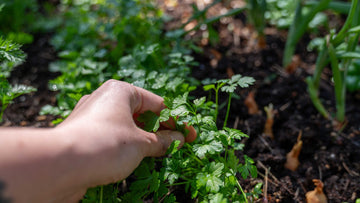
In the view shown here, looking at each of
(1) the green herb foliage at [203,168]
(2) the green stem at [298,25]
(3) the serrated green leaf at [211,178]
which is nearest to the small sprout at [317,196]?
(1) the green herb foliage at [203,168]

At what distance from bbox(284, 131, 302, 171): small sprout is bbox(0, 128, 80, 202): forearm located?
119cm

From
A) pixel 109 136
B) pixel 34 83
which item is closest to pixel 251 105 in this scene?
pixel 109 136

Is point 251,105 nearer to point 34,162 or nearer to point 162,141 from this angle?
point 162,141

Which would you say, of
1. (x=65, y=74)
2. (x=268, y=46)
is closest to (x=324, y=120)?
(x=268, y=46)

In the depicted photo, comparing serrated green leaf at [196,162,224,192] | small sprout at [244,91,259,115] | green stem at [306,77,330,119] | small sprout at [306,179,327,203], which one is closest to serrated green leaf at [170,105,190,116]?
serrated green leaf at [196,162,224,192]

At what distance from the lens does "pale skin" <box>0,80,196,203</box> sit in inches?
35.9

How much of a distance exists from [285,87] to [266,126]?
464 mm

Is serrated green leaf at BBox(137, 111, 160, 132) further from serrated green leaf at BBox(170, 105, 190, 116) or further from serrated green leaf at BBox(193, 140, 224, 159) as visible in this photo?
serrated green leaf at BBox(193, 140, 224, 159)

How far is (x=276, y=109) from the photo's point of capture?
2.16 meters

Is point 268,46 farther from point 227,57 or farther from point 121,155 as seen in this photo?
point 121,155

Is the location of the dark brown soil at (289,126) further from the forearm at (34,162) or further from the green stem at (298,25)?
the forearm at (34,162)

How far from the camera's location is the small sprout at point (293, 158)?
1.76 meters

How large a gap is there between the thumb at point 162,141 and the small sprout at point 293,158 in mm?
659

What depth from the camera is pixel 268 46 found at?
270 centimetres
